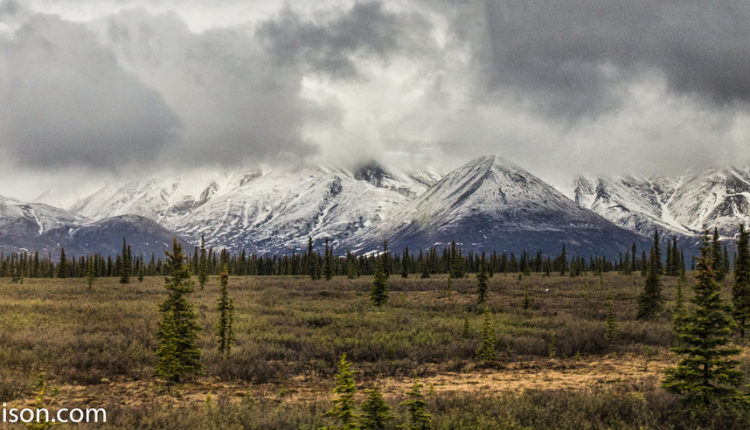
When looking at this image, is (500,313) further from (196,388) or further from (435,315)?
(196,388)

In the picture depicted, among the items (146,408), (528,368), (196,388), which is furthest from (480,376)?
(146,408)

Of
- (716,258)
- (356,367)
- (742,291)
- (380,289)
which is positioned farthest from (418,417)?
(380,289)

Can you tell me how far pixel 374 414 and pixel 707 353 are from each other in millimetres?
9890

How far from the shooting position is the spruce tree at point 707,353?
13.5 meters

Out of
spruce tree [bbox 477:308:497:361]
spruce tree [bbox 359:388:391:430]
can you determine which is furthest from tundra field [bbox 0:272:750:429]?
spruce tree [bbox 359:388:391:430]

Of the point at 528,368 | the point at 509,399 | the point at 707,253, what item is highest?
the point at 707,253

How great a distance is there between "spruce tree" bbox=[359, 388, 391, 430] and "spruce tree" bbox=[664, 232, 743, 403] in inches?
334

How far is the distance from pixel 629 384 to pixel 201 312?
3142 cm

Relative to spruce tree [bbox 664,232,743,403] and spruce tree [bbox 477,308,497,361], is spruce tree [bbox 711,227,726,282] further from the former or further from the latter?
spruce tree [bbox 477,308,497,361]

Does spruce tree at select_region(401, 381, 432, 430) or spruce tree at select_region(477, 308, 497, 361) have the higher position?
spruce tree at select_region(401, 381, 432, 430)

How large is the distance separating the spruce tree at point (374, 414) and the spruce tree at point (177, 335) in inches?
411

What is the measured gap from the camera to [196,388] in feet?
62.8

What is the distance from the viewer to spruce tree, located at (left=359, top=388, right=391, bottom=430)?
11.2 meters

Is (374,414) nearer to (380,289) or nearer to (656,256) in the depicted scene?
(380,289)
